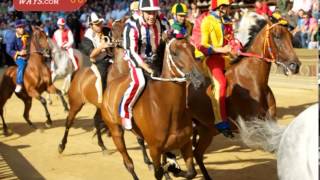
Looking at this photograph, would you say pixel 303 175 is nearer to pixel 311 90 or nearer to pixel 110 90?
pixel 110 90

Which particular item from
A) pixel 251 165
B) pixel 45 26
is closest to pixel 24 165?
pixel 251 165

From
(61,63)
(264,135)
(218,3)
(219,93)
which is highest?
(218,3)

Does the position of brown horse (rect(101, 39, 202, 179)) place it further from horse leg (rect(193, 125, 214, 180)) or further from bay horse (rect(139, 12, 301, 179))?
bay horse (rect(139, 12, 301, 179))

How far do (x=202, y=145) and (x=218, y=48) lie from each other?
51.4 inches

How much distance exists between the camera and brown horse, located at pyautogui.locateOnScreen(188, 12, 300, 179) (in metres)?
6.76

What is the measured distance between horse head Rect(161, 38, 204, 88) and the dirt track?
2.05 m

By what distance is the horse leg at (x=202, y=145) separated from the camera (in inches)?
271

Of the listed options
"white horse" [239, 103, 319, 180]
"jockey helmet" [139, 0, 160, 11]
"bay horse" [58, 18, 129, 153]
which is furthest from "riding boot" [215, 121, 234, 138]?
"white horse" [239, 103, 319, 180]

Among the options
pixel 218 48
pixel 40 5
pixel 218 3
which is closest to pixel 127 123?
pixel 218 48

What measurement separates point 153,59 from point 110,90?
1.09 meters

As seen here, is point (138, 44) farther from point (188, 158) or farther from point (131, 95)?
point (188, 158)

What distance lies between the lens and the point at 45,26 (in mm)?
22797

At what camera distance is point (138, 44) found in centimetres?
632

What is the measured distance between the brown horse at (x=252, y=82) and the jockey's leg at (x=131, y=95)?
1135 mm
